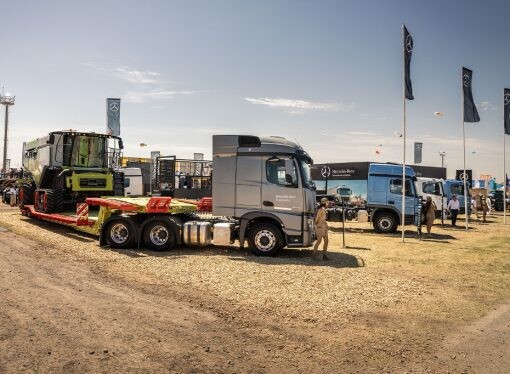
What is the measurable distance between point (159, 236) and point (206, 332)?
22.3 feet

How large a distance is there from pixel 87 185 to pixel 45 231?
7.15ft

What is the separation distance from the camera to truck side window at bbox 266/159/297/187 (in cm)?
1146

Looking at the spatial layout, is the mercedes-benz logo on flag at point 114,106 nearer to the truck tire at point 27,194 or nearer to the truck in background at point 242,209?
the truck tire at point 27,194

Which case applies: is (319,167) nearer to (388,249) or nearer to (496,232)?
(496,232)

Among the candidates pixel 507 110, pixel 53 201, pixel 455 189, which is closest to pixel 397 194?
pixel 507 110

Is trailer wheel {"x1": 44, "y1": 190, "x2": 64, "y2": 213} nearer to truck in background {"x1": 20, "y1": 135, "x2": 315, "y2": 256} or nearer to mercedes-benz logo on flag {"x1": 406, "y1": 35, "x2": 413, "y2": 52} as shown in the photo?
truck in background {"x1": 20, "y1": 135, "x2": 315, "y2": 256}

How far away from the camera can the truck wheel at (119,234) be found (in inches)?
479

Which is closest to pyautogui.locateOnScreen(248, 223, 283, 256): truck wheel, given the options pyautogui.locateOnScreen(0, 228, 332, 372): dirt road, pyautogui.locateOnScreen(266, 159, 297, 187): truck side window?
pyautogui.locateOnScreen(266, 159, 297, 187): truck side window

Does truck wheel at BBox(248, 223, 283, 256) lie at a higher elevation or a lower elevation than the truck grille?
lower

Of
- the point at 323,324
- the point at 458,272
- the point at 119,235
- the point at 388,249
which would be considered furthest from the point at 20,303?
the point at 388,249

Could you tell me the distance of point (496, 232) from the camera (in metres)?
20.0

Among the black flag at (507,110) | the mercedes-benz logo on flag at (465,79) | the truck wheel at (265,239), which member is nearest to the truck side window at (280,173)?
the truck wheel at (265,239)

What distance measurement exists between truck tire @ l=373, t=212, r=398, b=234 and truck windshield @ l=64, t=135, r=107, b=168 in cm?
1205

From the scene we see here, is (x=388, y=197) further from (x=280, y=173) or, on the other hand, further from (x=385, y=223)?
(x=280, y=173)
